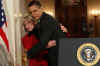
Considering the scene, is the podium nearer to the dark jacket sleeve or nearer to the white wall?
the dark jacket sleeve

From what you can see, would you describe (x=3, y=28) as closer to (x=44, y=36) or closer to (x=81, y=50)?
(x=44, y=36)

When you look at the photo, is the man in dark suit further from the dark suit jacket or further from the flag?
the flag

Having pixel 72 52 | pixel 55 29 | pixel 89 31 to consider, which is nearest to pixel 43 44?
pixel 55 29

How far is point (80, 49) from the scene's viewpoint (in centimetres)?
116

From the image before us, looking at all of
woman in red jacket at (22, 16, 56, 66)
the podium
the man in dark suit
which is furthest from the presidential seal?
woman in red jacket at (22, 16, 56, 66)

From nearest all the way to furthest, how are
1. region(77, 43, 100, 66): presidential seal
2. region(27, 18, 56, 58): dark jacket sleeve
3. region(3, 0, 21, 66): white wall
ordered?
1. region(77, 43, 100, 66): presidential seal
2. region(27, 18, 56, 58): dark jacket sleeve
3. region(3, 0, 21, 66): white wall

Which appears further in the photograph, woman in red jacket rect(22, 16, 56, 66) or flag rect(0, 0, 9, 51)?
woman in red jacket rect(22, 16, 56, 66)

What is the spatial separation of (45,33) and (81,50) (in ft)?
1.32

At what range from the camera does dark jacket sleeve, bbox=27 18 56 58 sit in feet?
4.89

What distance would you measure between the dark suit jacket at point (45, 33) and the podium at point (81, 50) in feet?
1.06

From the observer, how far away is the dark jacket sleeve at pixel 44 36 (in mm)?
1489

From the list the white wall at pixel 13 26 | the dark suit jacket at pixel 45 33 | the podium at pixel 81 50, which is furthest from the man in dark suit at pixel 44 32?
the podium at pixel 81 50

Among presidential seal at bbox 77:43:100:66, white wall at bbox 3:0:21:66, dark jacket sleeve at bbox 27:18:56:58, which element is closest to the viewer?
presidential seal at bbox 77:43:100:66

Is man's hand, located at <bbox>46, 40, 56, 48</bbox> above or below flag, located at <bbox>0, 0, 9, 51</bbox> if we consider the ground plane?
below
